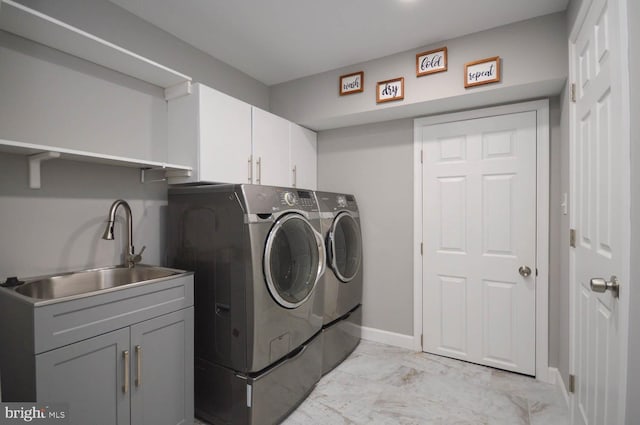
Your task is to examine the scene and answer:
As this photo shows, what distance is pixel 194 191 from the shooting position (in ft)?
6.17

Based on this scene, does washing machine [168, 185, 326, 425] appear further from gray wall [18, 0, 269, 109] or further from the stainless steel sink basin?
gray wall [18, 0, 269, 109]

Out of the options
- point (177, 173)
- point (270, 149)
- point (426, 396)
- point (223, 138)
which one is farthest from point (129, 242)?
point (426, 396)

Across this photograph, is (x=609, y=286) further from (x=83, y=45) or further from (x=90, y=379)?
(x=83, y=45)

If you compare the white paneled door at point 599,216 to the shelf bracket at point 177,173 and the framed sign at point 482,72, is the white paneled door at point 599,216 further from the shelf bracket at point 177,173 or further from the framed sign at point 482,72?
the shelf bracket at point 177,173

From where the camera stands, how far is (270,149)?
254 cm

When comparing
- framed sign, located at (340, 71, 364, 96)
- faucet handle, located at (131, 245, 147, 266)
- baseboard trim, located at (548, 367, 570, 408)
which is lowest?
baseboard trim, located at (548, 367, 570, 408)

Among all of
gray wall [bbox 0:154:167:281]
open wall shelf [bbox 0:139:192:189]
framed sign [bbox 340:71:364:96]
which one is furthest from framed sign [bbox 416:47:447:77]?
gray wall [bbox 0:154:167:281]

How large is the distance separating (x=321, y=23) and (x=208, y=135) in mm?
1055

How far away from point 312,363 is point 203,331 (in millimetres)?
773

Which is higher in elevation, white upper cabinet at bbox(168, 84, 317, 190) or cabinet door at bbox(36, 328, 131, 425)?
white upper cabinet at bbox(168, 84, 317, 190)

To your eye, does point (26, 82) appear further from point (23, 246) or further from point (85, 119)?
point (23, 246)

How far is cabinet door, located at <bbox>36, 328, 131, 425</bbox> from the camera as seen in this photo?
3.79 feet

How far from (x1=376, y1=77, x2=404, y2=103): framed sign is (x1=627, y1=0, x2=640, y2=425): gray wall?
1531 mm

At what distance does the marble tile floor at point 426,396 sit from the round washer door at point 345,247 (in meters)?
0.75
